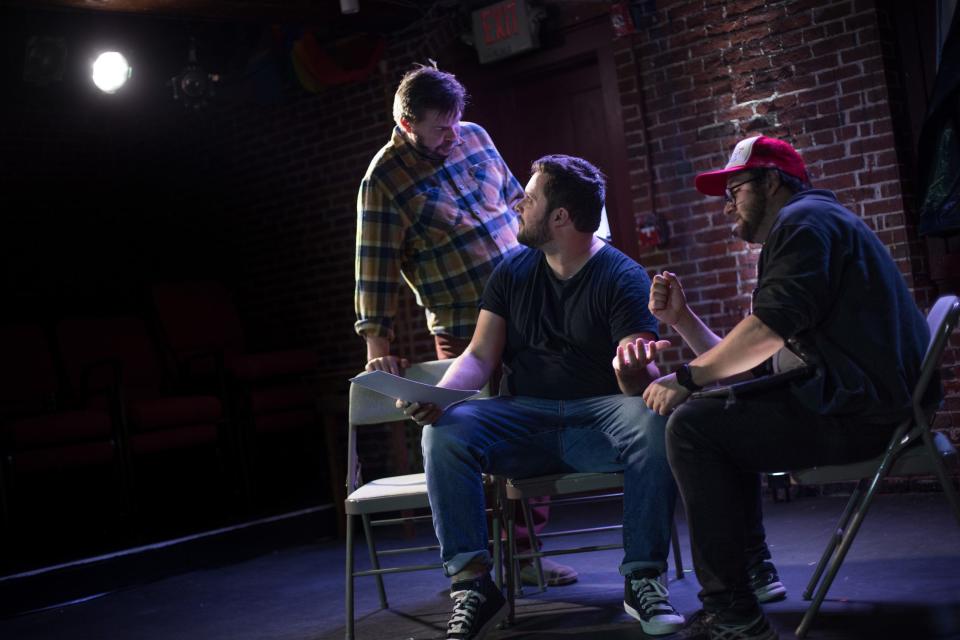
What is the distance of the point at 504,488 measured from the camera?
316cm

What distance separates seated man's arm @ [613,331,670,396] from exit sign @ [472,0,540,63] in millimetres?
3171

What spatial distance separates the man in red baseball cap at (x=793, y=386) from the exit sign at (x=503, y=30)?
11.4ft

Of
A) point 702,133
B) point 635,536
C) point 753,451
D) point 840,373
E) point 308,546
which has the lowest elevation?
point 308,546

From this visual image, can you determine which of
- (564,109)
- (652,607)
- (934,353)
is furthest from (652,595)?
(564,109)

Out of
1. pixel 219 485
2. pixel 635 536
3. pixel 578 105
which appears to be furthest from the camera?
pixel 219 485

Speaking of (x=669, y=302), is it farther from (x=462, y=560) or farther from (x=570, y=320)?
(x=462, y=560)

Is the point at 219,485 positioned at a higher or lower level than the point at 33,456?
lower

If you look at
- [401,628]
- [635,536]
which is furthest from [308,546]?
[635,536]

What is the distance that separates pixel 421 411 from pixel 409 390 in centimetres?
10

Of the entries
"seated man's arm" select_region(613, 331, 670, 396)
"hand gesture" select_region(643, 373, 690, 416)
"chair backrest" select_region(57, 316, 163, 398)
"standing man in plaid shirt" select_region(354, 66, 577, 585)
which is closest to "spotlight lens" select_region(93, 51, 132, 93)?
"chair backrest" select_region(57, 316, 163, 398)

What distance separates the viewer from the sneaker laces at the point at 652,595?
2.80 m

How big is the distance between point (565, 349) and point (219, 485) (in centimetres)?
428

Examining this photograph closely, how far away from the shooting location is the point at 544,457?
9.97 feet

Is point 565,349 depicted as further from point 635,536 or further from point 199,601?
point 199,601
